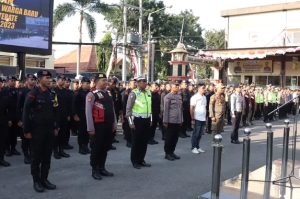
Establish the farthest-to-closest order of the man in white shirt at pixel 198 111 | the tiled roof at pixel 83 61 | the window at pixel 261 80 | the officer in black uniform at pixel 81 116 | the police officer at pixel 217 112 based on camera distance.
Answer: the tiled roof at pixel 83 61 < the window at pixel 261 80 < the police officer at pixel 217 112 < the man in white shirt at pixel 198 111 < the officer in black uniform at pixel 81 116

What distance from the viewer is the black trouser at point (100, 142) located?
7.67 metres

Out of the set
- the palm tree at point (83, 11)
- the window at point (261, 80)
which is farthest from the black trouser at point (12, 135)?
the window at point (261, 80)

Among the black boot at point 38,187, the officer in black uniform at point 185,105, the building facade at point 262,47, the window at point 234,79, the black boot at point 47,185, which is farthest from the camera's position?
the window at point 234,79

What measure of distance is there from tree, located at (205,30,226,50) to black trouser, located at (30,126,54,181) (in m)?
49.8

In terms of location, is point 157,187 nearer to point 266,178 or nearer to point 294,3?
point 266,178

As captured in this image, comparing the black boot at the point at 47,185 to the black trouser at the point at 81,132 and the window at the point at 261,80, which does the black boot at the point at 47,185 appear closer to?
the black trouser at the point at 81,132

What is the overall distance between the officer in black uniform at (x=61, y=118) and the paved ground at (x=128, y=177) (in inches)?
14.0

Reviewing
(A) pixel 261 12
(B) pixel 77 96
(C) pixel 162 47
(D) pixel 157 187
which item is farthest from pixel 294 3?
(D) pixel 157 187

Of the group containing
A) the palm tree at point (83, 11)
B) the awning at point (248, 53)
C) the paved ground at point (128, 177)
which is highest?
the palm tree at point (83, 11)

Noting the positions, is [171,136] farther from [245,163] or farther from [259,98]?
[259,98]

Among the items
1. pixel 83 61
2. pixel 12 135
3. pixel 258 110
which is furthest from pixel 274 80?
pixel 83 61

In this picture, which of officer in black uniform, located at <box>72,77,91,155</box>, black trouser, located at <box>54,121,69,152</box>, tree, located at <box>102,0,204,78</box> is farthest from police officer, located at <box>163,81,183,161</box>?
tree, located at <box>102,0,204,78</box>

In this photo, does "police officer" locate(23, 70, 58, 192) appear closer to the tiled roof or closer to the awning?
the awning

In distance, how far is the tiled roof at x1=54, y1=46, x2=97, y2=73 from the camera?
6116 cm
